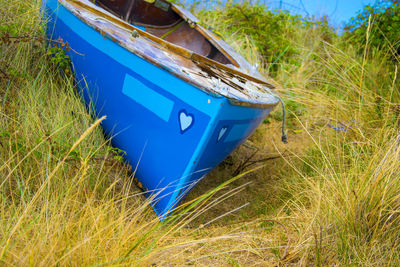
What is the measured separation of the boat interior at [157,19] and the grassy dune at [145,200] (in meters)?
1.39

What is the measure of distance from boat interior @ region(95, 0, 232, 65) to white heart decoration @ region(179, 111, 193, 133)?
8.69 ft

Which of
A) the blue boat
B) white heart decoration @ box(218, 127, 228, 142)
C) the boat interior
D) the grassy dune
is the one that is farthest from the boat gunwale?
the boat interior

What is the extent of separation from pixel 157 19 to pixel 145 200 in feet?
11.2

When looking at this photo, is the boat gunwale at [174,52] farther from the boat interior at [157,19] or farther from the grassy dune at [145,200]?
the boat interior at [157,19]

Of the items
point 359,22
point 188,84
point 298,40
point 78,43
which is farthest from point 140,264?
point 298,40

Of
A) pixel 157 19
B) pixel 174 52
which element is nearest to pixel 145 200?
pixel 174 52

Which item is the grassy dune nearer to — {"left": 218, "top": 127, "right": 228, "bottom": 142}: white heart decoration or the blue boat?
the blue boat

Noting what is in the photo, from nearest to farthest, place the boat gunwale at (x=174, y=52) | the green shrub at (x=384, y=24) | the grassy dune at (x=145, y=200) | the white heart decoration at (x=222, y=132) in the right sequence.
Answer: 1. the grassy dune at (x=145, y=200)
2. the boat gunwale at (x=174, y=52)
3. the white heart decoration at (x=222, y=132)
4. the green shrub at (x=384, y=24)

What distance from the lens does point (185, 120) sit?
8.40 feet

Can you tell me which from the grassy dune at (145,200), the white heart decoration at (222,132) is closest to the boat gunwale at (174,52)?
the white heart decoration at (222,132)

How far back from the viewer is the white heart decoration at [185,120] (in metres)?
2.54

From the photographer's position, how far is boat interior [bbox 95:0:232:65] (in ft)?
17.0

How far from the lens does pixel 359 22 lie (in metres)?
5.93

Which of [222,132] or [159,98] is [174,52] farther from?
[222,132]
